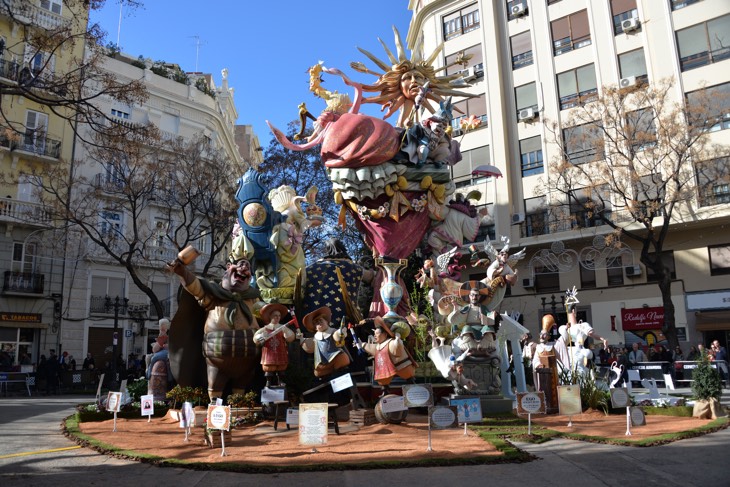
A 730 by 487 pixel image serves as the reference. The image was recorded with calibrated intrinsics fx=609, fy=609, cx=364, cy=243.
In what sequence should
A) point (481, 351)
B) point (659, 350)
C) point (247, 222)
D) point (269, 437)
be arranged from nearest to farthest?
→ 1. point (269, 437)
2. point (481, 351)
3. point (247, 222)
4. point (659, 350)

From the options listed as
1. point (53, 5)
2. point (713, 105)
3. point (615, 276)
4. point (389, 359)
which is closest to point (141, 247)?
point (53, 5)

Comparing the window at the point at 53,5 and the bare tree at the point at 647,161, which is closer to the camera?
the bare tree at the point at 647,161

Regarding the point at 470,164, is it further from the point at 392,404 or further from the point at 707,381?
the point at 392,404

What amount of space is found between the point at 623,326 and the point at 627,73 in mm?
11281

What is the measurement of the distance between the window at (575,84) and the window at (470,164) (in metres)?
4.32

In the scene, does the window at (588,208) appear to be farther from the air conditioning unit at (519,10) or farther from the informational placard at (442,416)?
the informational placard at (442,416)

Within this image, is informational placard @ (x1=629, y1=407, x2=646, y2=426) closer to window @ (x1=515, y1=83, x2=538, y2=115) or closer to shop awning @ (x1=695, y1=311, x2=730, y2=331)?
shop awning @ (x1=695, y1=311, x2=730, y2=331)

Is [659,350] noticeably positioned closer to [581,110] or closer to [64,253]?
[581,110]

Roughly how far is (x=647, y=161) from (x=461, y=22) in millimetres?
14663

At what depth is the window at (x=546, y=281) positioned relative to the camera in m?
29.1

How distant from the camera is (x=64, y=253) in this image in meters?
27.5

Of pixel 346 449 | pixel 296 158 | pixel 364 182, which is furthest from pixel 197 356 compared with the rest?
pixel 296 158

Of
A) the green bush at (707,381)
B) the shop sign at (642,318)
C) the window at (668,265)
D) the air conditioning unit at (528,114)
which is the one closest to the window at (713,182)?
the window at (668,265)

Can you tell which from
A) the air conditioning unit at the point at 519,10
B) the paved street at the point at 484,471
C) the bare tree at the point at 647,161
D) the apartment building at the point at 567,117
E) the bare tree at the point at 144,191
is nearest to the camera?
the paved street at the point at 484,471
